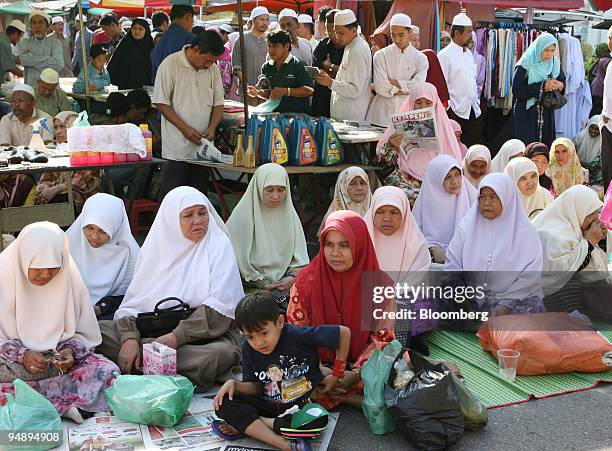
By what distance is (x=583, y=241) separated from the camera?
5023 millimetres

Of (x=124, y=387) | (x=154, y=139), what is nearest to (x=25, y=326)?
(x=124, y=387)

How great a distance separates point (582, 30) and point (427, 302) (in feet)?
45.9

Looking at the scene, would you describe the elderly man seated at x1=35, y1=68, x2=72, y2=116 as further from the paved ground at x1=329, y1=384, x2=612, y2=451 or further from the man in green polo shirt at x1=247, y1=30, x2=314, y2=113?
the paved ground at x1=329, y1=384, x2=612, y2=451

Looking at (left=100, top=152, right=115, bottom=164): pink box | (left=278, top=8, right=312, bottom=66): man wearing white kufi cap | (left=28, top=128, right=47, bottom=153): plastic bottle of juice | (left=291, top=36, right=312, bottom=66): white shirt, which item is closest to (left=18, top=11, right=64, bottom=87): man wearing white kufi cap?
(left=278, top=8, right=312, bottom=66): man wearing white kufi cap

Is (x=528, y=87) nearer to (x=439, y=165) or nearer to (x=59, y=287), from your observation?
(x=439, y=165)

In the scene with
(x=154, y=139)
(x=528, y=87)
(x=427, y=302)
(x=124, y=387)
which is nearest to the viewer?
(x=124, y=387)

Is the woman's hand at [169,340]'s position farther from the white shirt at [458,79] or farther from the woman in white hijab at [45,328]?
the white shirt at [458,79]

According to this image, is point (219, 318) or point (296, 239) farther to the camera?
point (296, 239)

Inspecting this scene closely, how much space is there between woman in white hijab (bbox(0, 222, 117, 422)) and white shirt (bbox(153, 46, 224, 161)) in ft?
9.84

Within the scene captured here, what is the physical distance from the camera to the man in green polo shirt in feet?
23.8

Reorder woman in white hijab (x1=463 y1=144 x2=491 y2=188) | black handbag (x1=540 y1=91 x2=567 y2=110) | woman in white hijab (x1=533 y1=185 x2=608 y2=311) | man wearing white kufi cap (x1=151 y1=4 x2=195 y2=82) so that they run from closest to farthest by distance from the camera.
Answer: woman in white hijab (x1=533 y1=185 x2=608 y2=311), woman in white hijab (x1=463 y1=144 x2=491 y2=188), man wearing white kufi cap (x1=151 y1=4 x2=195 y2=82), black handbag (x1=540 y1=91 x2=567 y2=110)

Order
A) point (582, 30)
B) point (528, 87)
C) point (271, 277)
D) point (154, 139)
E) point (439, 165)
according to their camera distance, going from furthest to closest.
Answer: point (582, 30), point (528, 87), point (154, 139), point (439, 165), point (271, 277)

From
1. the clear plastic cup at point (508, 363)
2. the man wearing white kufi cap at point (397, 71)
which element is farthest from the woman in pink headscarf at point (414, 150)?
the clear plastic cup at point (508, 363)

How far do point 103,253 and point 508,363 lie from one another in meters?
2.24
